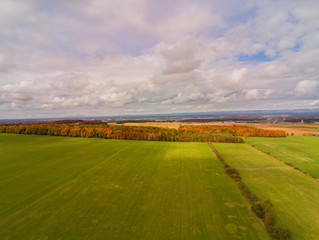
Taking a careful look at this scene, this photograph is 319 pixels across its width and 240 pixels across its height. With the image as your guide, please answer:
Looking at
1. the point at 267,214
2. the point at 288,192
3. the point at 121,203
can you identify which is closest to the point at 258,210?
the point at 267,214

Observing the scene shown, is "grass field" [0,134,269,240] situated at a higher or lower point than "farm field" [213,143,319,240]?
higher

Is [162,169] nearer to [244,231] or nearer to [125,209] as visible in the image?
[125,209]

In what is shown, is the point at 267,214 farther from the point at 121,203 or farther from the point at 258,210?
the point at 121,203

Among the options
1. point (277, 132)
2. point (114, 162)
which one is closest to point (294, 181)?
point (114, 162)

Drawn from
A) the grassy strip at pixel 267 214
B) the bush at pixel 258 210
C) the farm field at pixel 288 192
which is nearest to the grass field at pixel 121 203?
the bush at pixel 258 210

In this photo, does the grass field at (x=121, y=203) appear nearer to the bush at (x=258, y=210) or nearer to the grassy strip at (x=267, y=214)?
the bush at (x=258, y=210)

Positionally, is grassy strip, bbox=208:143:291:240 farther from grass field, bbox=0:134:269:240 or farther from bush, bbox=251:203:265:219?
grass field, bbox=0:134:269:240

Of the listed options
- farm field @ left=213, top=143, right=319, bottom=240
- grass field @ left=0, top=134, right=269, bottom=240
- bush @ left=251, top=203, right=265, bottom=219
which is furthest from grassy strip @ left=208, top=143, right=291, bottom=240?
farm field @ left=213, top=143, right=319, bottom=240
